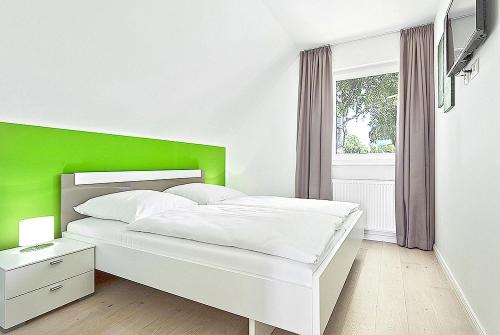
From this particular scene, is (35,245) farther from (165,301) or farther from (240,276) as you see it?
(240,276)

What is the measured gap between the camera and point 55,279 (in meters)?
1.75

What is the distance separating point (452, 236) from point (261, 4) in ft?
8.69

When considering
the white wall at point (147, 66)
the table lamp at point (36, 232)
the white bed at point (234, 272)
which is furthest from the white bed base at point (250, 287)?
the white wall at point (147, 66)

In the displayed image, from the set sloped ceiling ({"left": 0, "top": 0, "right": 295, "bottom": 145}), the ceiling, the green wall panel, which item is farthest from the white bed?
the ceiling

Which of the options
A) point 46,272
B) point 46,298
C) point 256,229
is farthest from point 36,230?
point 256,229

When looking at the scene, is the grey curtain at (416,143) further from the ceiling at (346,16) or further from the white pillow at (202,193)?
the white pillow at (202,193)

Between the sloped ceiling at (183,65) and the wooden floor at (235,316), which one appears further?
the sloped ceiling at (183,65)

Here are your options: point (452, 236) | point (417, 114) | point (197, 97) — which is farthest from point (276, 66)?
point (452, 236)

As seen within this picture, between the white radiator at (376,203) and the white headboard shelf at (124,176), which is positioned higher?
the white headboard shelf at (124,176)

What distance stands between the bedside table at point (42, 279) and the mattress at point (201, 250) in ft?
0.49

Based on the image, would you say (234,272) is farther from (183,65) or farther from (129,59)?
(183,65)

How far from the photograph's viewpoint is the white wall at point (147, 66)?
5.65 feet

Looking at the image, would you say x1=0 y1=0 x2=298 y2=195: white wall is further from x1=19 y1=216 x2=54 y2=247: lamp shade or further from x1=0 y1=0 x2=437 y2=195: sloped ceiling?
x1=19 y1=216 x2=54 y2=247: lamp shade

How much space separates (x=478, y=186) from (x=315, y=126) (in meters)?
2.29
